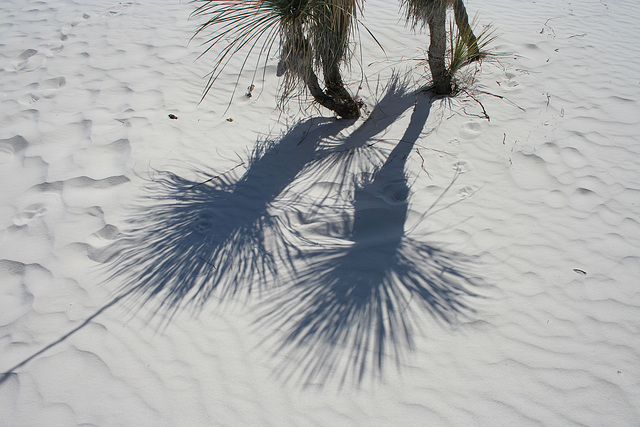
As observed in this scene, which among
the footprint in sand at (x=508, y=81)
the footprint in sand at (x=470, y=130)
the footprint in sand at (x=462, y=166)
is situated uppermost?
the footprint in sand at (x=508, y=81)

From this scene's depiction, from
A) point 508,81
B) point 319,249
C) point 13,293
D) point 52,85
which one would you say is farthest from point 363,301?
point 52,85

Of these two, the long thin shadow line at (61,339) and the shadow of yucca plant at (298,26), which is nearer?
the long thin shadow line at (61,339)

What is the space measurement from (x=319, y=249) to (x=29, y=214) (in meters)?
1.98

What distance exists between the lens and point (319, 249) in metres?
2.55

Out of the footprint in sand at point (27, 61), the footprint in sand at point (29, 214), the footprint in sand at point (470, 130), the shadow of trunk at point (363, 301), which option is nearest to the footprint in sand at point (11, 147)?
the footprint in sand at point (29, 214)

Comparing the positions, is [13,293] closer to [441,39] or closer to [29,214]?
[29,214]

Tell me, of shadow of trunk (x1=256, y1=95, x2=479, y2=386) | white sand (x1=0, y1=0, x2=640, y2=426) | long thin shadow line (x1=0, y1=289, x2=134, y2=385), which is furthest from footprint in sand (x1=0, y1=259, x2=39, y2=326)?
shadow of trunk (x1=256, y1=95, x2=479, y2=386)

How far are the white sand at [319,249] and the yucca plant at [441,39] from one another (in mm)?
264

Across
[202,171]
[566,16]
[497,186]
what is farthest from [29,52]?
[566,16]

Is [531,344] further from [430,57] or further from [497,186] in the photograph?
[430,57]

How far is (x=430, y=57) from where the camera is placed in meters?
3.71

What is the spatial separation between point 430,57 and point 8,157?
3648mm

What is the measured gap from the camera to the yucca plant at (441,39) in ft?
11.0

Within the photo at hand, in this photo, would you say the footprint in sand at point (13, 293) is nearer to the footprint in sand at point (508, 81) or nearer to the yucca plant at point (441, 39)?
the yucca plant at point (441, 39)
